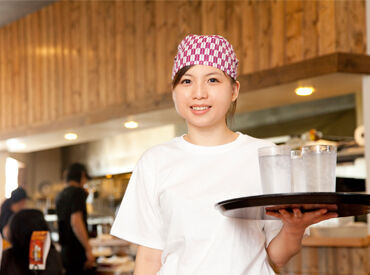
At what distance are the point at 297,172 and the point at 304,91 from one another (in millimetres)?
3459

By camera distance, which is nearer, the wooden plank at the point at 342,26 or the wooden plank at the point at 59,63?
the wooden plank at the point at 342,26

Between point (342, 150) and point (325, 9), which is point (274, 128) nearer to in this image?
point (342, 150)

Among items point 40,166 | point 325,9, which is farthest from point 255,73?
point 40,166

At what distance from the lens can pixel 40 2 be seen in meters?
6.91

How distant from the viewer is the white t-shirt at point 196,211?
1486 mm

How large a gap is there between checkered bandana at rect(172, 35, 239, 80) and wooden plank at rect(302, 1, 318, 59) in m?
2.84

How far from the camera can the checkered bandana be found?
5.16ft

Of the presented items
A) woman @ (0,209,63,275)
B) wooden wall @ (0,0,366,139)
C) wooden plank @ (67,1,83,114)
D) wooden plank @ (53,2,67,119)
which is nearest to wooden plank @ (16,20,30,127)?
Answer: wooden wall @ (0,0,366,139)

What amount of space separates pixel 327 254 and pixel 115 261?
245cm

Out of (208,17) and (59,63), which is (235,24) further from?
(59,63)

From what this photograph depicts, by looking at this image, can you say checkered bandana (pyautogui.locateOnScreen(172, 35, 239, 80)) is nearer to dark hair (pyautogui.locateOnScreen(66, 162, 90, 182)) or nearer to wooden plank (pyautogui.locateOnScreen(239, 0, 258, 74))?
wooden plank (pyautogui.locateOnScreen(239, 0, 258, 74))

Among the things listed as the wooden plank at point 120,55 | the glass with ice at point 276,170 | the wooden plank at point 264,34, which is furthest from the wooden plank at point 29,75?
the glass with ice at point 276,170

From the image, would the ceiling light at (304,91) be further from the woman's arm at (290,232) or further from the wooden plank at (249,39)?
the woman's arm at (290,232)

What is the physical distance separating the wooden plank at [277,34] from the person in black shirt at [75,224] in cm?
212
